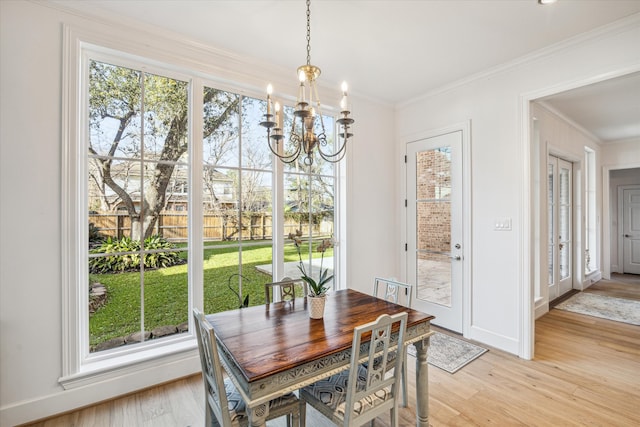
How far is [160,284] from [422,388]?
9.17ft

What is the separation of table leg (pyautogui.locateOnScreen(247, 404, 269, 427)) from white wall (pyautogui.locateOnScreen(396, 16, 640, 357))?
2.66m

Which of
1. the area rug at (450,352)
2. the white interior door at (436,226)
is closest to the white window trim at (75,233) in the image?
the area rug at (450,352)

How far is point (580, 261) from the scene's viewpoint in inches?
195

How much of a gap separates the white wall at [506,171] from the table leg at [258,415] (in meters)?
2.66

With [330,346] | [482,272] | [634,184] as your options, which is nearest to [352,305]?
[330,346]

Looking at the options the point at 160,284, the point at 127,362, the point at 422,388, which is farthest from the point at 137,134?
the point at 422,388

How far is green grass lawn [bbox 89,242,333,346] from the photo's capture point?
2553mm

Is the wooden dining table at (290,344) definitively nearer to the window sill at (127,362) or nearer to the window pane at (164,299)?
the window sill at (127,362)

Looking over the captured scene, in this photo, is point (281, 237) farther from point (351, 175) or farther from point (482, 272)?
point (482, 272)

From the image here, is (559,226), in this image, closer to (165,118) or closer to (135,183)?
(165,118)

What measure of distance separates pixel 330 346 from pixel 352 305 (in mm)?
652

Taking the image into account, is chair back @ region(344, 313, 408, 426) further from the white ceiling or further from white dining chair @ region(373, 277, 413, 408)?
the white ceiling

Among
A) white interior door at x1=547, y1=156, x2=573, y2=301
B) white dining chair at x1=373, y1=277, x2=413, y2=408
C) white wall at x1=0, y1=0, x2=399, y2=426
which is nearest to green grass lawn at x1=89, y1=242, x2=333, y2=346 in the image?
white wall at x1=0, y1=0, x2=399, y2=426

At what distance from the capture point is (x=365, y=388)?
142 cm
